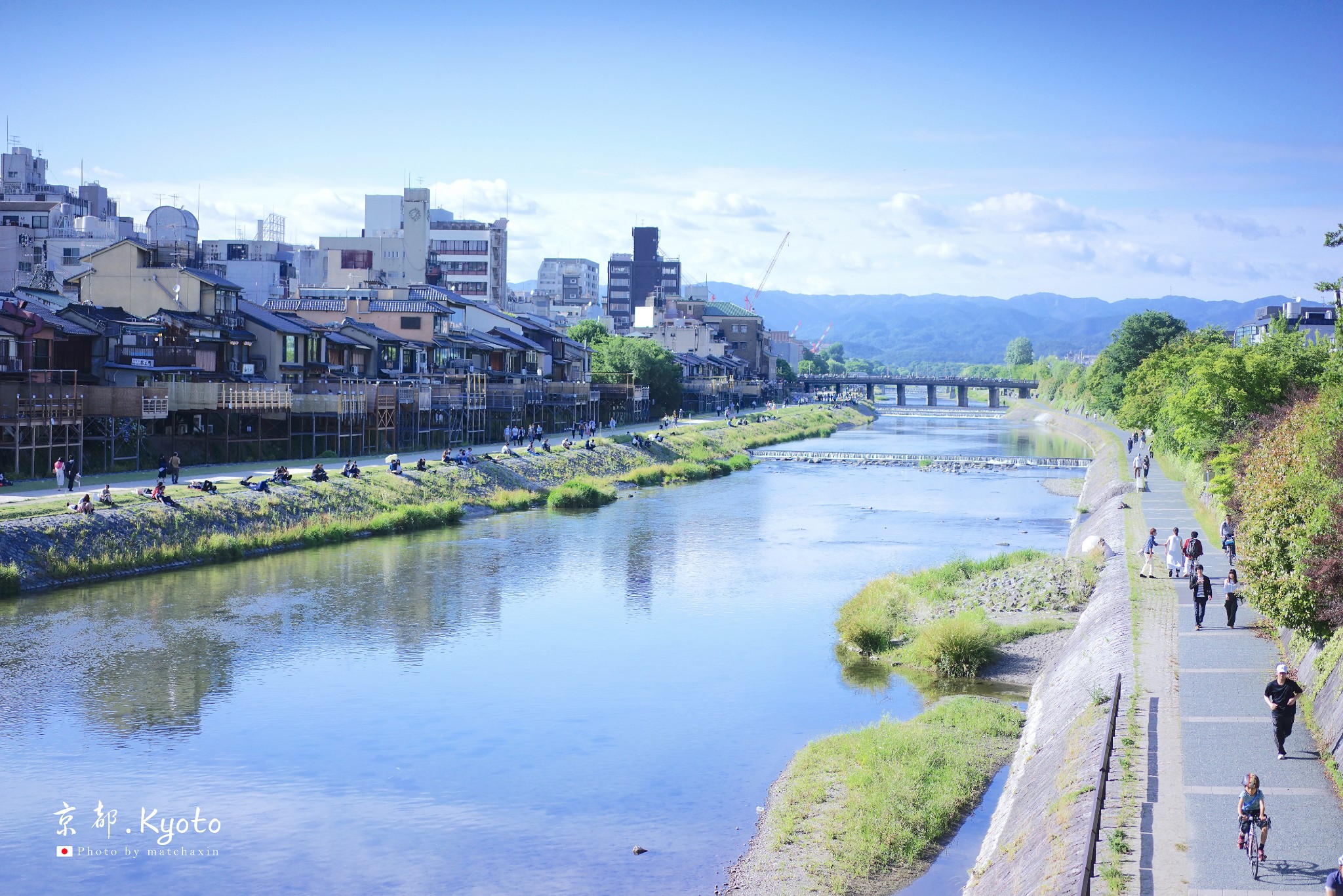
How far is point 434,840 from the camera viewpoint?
17.9 meters

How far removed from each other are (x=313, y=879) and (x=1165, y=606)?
19089 mm

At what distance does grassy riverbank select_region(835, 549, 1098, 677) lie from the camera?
86.9 feet

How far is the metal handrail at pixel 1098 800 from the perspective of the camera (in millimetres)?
11742

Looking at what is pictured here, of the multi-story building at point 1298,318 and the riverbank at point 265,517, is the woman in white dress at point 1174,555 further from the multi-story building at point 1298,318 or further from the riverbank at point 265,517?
the multi-story building at point 1298,318

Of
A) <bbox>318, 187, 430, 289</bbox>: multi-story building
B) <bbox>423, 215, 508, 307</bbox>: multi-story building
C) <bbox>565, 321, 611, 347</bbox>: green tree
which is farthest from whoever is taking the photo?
<bbox>423, 215, 508, 307</bbox>: multi-story building

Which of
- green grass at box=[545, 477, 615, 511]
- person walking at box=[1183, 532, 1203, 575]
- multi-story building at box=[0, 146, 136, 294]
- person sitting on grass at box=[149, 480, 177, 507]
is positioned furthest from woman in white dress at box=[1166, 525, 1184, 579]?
multi-story building at box=[0, 146, 136, 294]

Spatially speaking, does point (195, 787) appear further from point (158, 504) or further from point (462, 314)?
point (462, 314)

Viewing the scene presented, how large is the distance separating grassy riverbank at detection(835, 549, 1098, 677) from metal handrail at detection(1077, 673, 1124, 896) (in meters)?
8.04

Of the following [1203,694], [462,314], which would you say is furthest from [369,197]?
[1203,694]

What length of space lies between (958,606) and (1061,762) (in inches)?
569

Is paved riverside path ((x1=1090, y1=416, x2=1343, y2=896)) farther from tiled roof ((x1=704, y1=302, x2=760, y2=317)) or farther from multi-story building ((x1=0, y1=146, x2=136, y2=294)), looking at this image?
tiled roof ((x1=704, y1=302, x2=760, y2=317))

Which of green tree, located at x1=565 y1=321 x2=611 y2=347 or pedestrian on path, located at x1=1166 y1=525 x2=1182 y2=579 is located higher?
green tree, located at x1=565 y1=321 x2=611 y2=347

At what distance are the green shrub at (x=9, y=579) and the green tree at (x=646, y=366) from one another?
2720 inches

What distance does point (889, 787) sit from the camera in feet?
61.1
